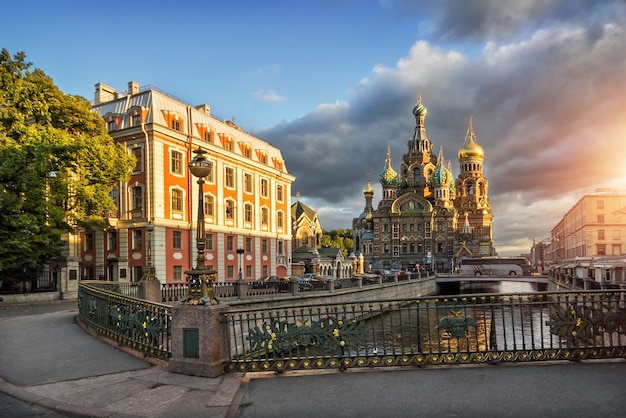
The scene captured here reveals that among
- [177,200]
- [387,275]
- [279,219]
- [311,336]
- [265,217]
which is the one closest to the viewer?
[311,336]

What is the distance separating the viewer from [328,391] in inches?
271

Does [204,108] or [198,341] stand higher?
[204,108]

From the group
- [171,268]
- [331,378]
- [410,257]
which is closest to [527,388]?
[331,378]

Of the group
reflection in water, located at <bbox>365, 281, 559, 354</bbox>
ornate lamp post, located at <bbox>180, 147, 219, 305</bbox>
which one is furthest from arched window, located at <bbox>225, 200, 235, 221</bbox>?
ornate lamp post, located at <bbox>180, 147, 219, 305</bbox>

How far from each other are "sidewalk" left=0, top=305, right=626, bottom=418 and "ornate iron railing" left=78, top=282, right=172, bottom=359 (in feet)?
1.99

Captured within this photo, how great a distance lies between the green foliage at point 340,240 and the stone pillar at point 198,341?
11163 centimetres

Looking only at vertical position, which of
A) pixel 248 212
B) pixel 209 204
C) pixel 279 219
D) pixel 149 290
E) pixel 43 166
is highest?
pixel 43 166

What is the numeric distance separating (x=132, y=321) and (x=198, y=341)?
2823mm

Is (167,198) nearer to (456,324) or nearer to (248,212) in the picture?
(248,212)

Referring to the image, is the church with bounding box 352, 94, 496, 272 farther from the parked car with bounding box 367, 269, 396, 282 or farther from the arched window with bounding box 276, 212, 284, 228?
the arched window with bounding box 276, 212, 284, 228

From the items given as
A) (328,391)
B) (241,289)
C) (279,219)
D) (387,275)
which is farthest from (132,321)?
(387,275)

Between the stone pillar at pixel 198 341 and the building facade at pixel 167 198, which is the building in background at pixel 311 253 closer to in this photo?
the building facade at pixel 167 198

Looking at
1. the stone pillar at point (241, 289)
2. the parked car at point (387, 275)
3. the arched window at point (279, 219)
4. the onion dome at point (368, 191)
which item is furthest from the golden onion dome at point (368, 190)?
the stone pillar at point (241, 289)

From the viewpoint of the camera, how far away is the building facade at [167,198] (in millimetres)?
31047
